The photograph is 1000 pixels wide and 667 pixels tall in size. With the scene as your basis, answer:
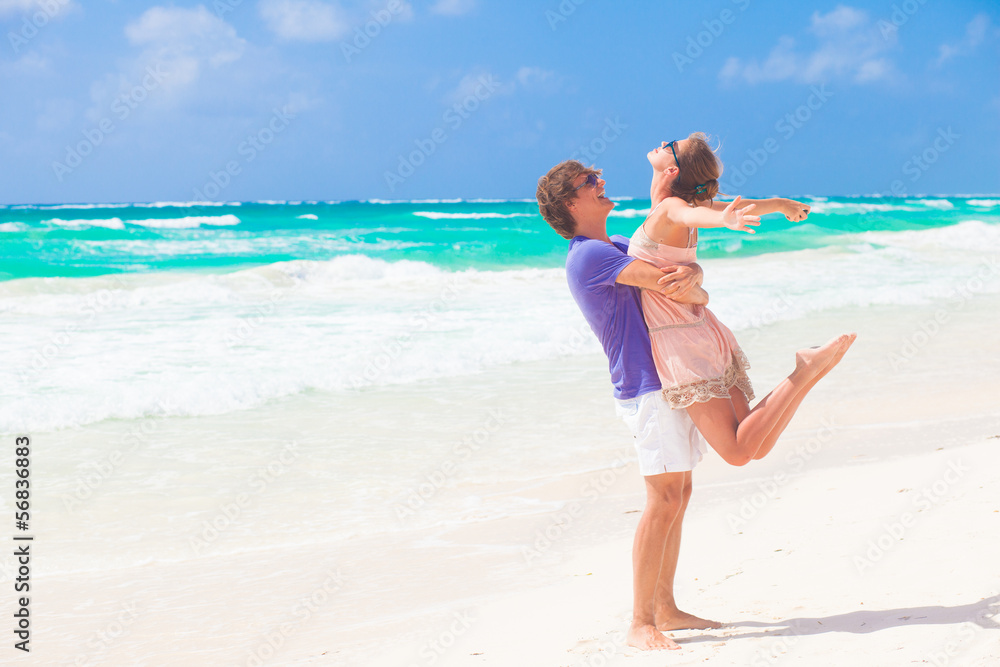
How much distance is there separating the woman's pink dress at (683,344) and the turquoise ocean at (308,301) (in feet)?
17.6

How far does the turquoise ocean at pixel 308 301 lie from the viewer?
8.12 meters

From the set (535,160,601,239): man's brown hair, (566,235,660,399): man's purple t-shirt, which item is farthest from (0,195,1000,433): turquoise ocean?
(566,235,660,399): man's purple t-shirt

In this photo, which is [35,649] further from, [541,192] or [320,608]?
[541,192]

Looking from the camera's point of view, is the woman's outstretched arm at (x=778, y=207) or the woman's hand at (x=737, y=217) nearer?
the woman's hand at (x=737, y=217)

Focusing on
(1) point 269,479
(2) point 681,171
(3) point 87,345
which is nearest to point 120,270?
(3) point 87,345

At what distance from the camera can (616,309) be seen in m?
3.00

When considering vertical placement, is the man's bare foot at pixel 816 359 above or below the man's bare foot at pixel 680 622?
above

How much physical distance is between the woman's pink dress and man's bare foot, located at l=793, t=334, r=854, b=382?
0.78ft

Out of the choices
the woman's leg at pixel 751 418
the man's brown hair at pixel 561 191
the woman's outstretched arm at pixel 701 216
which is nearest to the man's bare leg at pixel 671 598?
the woman's leg at pixel 751 418

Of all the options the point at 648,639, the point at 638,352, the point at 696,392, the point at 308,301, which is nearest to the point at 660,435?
the point at 696,392

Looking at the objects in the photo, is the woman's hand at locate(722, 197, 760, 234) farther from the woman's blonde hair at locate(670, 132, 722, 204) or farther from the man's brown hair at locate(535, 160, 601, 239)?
the man's brown hair at locate(535, 160, 601, 239)

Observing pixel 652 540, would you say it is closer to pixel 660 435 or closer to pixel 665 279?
pixel 660 435

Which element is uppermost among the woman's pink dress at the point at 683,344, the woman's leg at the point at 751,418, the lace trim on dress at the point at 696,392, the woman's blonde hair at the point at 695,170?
the woman's blonde hair at the point at 695,170

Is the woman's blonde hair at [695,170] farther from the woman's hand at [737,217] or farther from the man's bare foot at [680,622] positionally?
the man's bare foot at [680,622]
